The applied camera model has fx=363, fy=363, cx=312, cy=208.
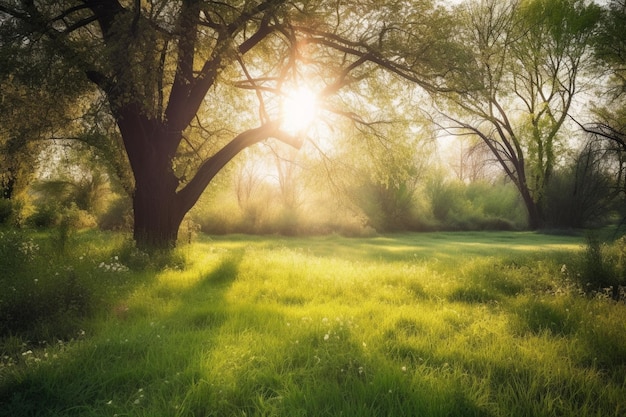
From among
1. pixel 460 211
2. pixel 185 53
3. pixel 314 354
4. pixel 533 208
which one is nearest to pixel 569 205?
pixel 533 208

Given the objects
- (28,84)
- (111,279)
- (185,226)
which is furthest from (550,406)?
(185,226)

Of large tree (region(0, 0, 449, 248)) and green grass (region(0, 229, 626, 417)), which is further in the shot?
large tree (region(0, 0, 449, 248))

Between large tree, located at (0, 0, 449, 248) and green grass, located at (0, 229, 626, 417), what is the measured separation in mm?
3849

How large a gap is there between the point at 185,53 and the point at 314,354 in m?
7.89

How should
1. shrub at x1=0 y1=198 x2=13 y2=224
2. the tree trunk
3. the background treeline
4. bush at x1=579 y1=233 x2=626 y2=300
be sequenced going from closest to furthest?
bush at x1=579 y1=233 x2=626 y2=300 → shrub at x1=0 y1=198 x2=13 y2=224 → the background treeline → the tree trunk

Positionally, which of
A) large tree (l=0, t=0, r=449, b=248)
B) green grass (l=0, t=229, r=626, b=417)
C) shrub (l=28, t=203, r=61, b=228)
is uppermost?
large tree (l=0, t=0, r=449, b=248)

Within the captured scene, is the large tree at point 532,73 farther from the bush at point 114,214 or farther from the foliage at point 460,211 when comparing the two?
the bush at point 114,214

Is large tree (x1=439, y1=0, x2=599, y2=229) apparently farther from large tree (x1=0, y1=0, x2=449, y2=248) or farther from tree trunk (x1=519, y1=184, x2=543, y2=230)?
large tree (x1=0, y1=0, x2=449, y2=248)

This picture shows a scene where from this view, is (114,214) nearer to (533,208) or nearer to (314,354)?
(314,354)

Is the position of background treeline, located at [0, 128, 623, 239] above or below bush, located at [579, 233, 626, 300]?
above

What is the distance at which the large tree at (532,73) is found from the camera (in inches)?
928

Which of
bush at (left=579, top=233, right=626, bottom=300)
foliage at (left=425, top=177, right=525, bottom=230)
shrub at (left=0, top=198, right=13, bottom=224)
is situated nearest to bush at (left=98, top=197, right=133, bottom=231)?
shrub at (left=0, top=198, right=13, bottom=224)

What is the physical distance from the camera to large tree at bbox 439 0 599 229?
2356 centimetres

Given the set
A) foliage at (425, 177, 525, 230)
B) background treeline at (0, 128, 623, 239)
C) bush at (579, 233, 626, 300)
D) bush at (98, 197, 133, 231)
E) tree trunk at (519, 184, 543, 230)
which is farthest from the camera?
foliage at (425, 177, 525, 230)
